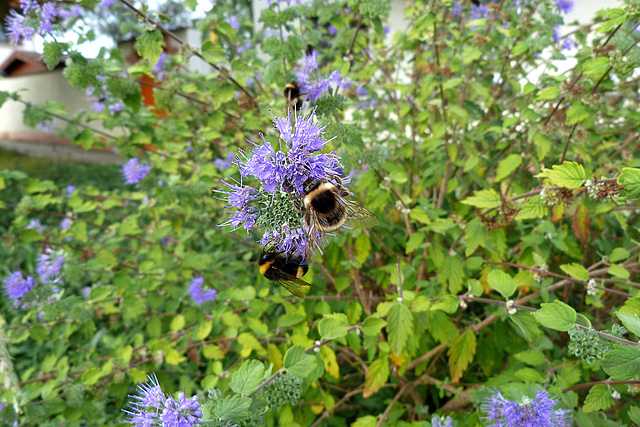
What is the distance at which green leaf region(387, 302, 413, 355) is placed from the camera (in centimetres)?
136

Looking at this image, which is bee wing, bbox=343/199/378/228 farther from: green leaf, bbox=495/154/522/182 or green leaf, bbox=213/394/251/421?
green leaf, bbox=495/154/522/182

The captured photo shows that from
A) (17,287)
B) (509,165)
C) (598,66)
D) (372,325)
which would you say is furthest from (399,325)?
(17,287)

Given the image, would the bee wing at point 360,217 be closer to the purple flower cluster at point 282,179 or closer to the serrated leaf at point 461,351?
the purple flower cluster at point 282,179

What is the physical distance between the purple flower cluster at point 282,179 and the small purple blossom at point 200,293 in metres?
1.63

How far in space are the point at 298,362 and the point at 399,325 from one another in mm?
426

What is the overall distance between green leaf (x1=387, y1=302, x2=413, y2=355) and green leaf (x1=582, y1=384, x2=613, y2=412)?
0.61 m

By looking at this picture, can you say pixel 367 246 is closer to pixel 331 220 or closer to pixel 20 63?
pixel 331 220

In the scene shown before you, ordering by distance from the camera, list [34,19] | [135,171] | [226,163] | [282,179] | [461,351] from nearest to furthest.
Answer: [282,179] < [461,351] < [34,19] < [135,171] < [226,163]

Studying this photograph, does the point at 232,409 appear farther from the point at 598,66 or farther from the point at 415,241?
the point at 598,66

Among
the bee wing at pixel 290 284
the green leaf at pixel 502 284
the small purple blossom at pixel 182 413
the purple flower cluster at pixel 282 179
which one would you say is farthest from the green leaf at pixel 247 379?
the green leaf at pixel 502 284

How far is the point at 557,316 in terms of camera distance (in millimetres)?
1067

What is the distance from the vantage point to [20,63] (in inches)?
623

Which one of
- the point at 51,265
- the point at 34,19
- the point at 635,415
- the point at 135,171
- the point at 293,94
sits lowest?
the point at 635,415

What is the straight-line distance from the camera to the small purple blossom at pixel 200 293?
8.29ft
